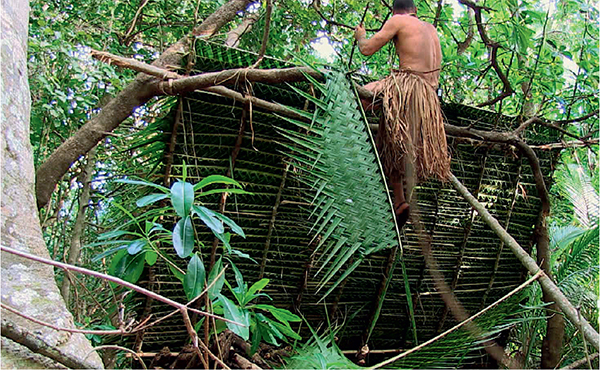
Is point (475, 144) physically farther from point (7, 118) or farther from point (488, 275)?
point (7, 118)

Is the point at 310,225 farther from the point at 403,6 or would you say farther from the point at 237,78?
the point at 403,6

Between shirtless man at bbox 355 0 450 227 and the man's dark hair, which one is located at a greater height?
the man's dark hair

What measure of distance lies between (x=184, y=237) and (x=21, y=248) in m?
0.40

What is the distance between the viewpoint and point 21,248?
1.16 metres

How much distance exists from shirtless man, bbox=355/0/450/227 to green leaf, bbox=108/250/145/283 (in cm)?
103

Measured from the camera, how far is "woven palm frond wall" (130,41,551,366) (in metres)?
2.00

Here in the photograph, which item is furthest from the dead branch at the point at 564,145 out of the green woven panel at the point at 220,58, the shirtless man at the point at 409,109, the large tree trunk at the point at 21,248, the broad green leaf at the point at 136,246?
the large tree trunk at the point at 21,248

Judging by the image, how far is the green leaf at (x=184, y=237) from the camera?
4.50 ft

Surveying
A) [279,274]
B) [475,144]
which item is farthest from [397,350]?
[475,144]

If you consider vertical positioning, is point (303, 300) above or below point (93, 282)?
above

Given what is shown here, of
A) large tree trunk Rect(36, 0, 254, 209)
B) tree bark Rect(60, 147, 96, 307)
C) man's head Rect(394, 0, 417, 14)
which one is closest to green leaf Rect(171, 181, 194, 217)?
large tree trunk Rect(36, 0, 254, 209)

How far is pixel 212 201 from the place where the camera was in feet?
6.73

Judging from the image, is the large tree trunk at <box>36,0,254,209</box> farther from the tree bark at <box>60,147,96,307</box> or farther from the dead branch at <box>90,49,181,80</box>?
the tree bark at <box>60,147,96,307</box>

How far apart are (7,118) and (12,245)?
35 centimetres
